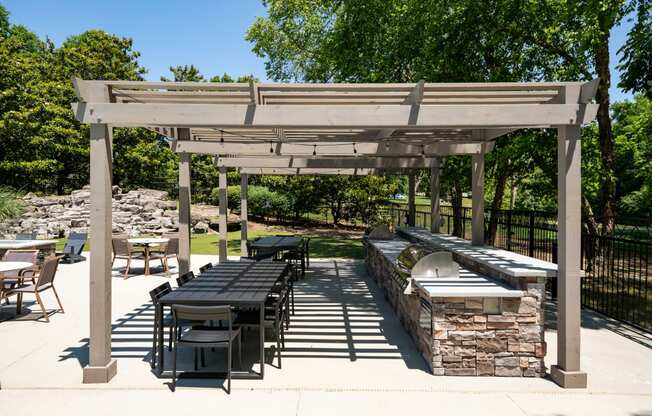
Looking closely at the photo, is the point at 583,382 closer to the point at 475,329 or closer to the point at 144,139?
the point at 475,329

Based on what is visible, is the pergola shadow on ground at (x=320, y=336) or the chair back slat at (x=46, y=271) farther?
the chair back slat at (x=46, y=271)

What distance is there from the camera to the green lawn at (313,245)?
14.4 meters

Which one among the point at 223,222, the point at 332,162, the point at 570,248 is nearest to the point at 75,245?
the point at 223,222

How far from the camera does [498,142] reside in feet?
31.9

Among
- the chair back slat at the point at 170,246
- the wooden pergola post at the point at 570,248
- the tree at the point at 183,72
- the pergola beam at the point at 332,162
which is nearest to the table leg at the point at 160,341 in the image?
the wooden pergola post at the point at 570,248

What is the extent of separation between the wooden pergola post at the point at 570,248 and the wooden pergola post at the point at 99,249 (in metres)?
4.47

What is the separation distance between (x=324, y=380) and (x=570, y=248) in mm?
2727

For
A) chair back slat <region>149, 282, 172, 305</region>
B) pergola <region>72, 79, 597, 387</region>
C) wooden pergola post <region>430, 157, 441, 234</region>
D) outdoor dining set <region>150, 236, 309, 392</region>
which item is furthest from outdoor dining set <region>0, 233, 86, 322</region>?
wooden pergola post <region>430, 157, 441, 234</region>

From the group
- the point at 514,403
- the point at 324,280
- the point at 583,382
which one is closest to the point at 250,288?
the point at 514,403

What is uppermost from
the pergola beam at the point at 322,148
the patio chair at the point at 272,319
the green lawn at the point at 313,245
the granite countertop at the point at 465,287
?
the pergola beam at the point at 322,148

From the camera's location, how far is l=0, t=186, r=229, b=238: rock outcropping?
58.7ft

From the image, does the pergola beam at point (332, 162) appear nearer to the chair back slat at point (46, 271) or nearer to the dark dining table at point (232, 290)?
the dark dining table at point (232, 290)

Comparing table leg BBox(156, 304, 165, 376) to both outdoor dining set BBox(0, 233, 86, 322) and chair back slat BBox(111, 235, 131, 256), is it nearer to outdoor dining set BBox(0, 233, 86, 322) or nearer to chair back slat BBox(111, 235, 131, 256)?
outdoor dining set BBox(0, 233, 86, 322)

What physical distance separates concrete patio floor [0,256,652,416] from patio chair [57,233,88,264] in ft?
18.4
